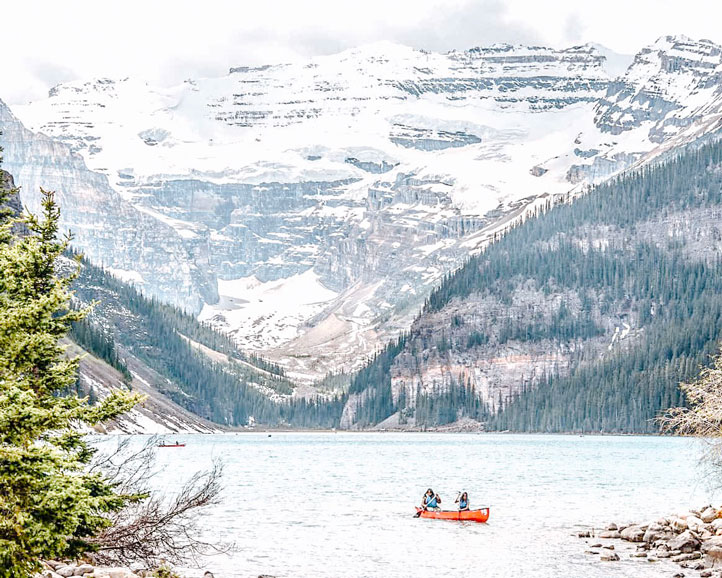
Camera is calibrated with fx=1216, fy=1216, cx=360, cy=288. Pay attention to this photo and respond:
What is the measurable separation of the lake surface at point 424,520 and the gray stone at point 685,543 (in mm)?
3036

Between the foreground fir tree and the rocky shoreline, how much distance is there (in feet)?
112

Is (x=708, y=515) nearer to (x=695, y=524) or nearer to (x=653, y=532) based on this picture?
(x=695, y=524)

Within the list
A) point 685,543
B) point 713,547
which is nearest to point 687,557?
point 713,547

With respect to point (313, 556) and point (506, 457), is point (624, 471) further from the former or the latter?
point (313, 556)

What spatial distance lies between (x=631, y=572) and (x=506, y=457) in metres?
136

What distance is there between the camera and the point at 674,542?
6706 centimetres

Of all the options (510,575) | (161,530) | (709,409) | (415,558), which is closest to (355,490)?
(415,558)

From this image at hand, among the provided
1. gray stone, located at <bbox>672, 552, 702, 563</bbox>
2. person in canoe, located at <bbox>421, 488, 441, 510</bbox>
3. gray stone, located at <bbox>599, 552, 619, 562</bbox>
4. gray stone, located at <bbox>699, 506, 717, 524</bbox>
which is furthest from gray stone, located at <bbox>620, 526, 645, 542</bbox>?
person in canoe, located at <bbox>421, 488, 441, 510</bbox>

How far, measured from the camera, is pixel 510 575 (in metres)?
63.9

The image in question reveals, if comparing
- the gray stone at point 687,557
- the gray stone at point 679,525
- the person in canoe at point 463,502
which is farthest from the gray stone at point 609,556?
the person in canoe at point 463,502

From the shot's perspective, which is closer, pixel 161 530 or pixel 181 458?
pixel 161 530

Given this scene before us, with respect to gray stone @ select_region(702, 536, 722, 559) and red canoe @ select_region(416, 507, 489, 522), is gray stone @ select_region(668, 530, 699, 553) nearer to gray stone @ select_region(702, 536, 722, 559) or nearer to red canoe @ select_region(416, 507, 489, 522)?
gray stone @ select_region(702, 536, 722, 559)

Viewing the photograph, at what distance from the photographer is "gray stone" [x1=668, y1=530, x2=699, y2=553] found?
65438mm

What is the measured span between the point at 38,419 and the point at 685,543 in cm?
4651
